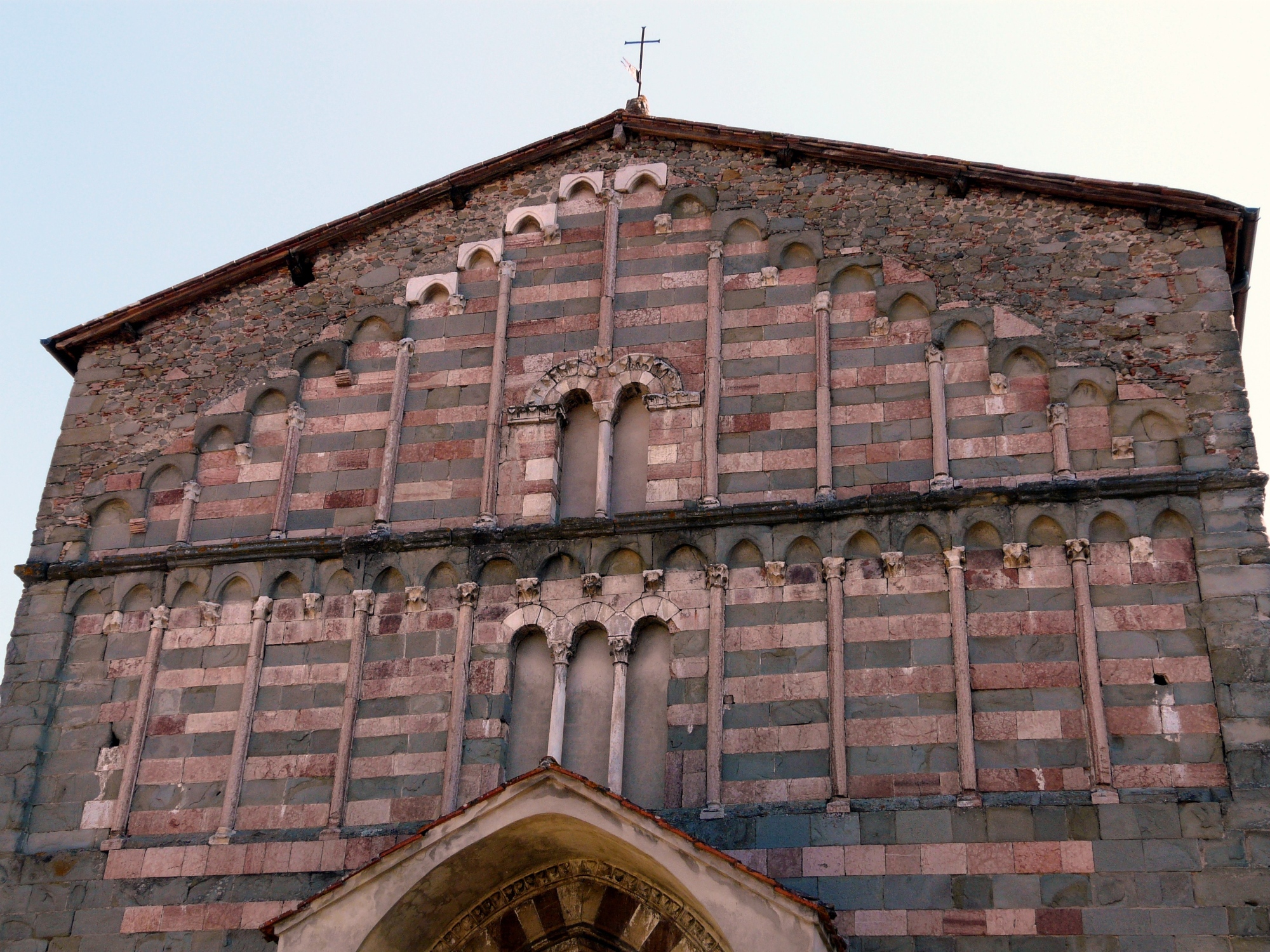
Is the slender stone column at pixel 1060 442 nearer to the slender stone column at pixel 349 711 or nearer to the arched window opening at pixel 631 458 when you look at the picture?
the arched window opening at pixel 631 458

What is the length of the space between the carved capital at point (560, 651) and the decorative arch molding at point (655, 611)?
53cm

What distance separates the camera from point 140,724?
13562 millimetres

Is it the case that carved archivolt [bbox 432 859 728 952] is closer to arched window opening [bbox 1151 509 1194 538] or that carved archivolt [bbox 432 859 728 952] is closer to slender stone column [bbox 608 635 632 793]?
slender stone column [bbox 608 635 632 793]

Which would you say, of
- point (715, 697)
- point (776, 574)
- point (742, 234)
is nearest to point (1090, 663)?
point (776, 574)

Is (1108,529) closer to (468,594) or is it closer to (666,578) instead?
(666,578)

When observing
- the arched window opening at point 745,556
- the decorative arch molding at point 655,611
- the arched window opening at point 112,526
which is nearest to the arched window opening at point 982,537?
the arched window opening at point 745,556

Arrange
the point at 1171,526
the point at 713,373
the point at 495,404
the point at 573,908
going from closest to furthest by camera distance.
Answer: the point at 573,908, the point at 1171,526, the point at 713,373, the point at 495,404

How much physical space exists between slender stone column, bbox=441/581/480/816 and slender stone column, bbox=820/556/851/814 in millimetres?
2825

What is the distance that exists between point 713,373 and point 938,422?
76.7 inches

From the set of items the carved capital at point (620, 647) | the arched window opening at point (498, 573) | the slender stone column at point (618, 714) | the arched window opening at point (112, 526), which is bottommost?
the slender stone column at point (618, 714)

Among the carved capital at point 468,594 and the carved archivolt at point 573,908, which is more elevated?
the carved capital at point 468,594

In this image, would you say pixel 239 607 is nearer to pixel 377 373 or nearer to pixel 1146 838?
pixel 377 373

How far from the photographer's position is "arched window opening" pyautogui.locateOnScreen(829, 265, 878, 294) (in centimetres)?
1435

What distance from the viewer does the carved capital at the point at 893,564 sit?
12867 mm
